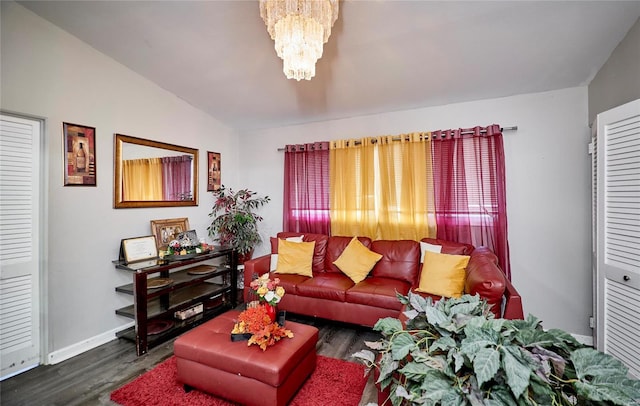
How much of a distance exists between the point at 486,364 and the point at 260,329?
1.58 metres

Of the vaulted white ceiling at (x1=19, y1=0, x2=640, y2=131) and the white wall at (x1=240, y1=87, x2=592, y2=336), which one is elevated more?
the vaulted white ceiling at (x1=19, y1=0, x2=640, y2=131)

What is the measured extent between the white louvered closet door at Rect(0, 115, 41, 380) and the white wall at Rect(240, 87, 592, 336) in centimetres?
409

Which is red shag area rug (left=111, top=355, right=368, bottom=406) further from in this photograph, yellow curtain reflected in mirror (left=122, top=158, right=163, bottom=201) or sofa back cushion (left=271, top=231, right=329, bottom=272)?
yellow curtain reflected in mirror (left=122, top=158, right=163, bottom=201)

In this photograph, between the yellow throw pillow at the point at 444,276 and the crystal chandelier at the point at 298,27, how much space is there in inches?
80.1

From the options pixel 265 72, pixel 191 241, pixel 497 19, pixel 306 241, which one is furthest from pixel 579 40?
pixel 191 241

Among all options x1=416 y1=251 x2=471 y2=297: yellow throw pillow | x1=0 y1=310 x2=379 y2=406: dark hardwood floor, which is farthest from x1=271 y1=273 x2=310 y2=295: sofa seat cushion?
x1=416 y1=251 x2=471 y2=297: yellow throw pillow

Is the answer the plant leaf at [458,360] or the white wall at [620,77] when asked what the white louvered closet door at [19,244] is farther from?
the white wall at [620,77]

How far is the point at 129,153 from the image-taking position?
2934mm

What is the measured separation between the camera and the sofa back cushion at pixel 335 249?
3.35 metres

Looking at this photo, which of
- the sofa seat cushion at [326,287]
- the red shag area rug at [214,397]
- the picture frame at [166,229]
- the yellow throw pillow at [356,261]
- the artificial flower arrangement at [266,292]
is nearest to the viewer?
the red shag area rug at [214,397]

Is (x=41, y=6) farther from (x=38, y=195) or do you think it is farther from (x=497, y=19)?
(x=497, y=19)

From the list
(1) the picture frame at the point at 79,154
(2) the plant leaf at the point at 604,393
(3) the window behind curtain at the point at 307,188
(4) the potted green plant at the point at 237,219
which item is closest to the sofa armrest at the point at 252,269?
(4) the potted green plant at the point at 237,219

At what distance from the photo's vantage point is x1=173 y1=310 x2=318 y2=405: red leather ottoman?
1.69m

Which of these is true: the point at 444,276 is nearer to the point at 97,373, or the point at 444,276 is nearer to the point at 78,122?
the point at 97,373
